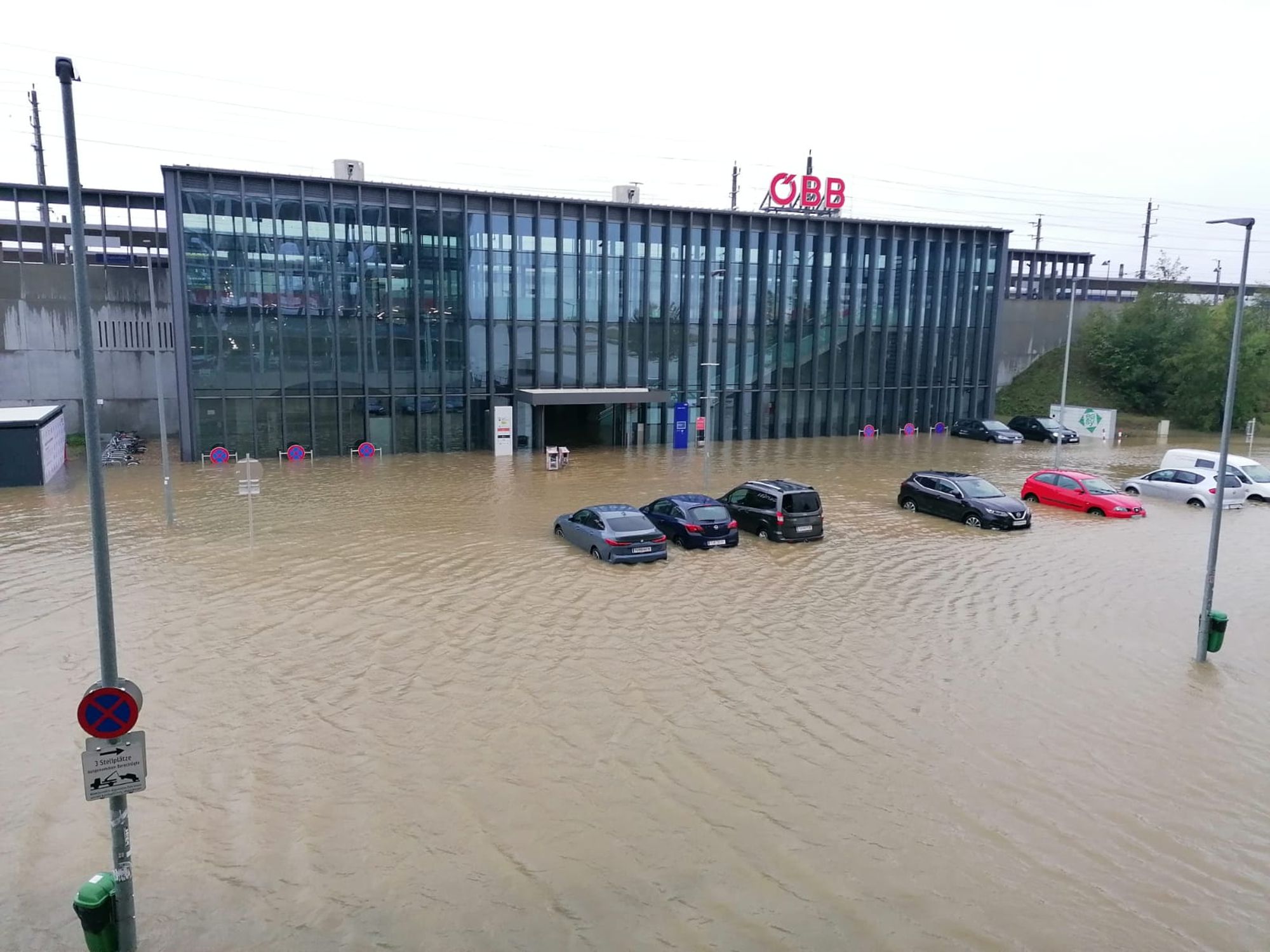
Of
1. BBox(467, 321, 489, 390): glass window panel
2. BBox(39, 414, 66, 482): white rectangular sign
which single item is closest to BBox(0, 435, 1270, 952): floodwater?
BBox(39, 414, 66, 482): white rectangular sign

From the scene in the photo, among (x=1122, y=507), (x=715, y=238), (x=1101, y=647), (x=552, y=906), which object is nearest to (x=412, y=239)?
(x=715, y=238)

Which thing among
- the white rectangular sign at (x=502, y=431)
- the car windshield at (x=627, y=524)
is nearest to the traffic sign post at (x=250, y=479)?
the car windshield at (x=627, y=524)

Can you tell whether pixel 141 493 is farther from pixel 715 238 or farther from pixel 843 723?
pixel 715 238

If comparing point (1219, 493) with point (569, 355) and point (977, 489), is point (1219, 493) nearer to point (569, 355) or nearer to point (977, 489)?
point (977, 489)

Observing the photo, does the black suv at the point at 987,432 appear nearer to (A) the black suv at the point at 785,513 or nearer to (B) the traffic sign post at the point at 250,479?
(A) the black suv at the point at 785,513

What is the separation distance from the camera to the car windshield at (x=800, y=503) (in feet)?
69.5

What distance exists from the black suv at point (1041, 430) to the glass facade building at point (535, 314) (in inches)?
125

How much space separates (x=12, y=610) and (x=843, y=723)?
45.7 ft

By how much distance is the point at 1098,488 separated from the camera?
25.5m

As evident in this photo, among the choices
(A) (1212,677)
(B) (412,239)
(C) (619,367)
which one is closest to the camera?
(A) (1212,677)

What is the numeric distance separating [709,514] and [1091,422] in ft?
113

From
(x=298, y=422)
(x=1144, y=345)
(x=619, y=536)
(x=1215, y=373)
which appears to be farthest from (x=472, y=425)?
(x=1144, y=345)

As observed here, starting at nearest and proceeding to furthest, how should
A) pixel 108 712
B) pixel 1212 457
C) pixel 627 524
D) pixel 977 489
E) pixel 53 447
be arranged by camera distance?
1. pixel 108 712
2. pixel 627 524
3. pixel 977 489
4. pixel 53 447
5. pixel 1212 457

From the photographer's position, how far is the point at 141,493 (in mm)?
26031
